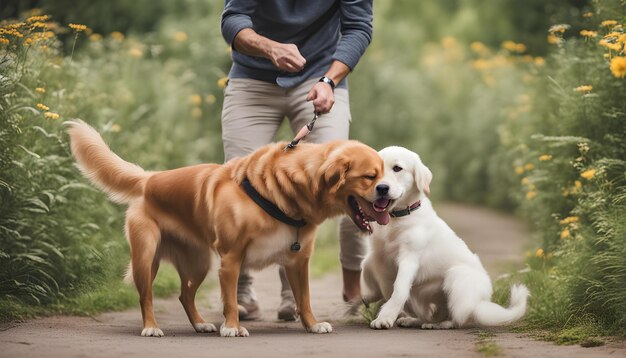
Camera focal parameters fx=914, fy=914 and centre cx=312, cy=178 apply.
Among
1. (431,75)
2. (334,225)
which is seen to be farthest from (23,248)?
(431,75)

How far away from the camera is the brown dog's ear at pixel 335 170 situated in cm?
444

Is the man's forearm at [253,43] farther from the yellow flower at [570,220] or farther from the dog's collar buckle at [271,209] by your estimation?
the yellow flower at [570,220]

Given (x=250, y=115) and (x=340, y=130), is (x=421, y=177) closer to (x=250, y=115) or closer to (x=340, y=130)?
(x=340, y=130)

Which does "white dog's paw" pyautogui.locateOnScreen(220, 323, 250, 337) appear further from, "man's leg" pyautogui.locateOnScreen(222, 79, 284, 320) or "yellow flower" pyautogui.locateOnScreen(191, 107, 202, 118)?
"yellow flower" pyautogui.locateOnScreen(191, 107, 202, 118)

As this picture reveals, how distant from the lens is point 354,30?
5.43 meters

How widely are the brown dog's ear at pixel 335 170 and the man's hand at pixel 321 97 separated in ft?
1.97

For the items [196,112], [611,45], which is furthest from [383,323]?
[196,112]

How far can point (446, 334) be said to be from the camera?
4750mm

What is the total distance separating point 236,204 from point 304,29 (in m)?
1.40

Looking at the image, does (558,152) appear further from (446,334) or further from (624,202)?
(446,334)

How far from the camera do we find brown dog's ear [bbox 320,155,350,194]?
4441 mm

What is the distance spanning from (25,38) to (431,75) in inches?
543

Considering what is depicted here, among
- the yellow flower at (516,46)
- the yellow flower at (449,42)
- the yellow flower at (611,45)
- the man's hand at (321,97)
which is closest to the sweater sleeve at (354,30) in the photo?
the man's hand at (321,97)

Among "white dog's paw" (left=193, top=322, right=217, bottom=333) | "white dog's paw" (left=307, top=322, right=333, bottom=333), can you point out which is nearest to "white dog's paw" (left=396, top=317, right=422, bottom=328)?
"white dog's paw" (left=307, top=322, right=333, bottom=333)
